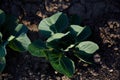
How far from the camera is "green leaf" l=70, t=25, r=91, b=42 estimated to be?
237cm

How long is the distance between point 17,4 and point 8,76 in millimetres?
500

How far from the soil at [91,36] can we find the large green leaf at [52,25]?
9cm

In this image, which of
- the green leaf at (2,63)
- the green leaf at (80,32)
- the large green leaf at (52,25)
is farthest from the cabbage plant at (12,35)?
the green leaf at (80,32)

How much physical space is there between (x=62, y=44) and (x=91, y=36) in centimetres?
22

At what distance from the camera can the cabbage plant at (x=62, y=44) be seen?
7.52 ft

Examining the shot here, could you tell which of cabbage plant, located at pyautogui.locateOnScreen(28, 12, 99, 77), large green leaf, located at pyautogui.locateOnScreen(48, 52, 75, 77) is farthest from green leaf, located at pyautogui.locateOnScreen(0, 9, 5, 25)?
large green leaf, located at pyautogui.locateOnScreen(48, 52, 75, 77)

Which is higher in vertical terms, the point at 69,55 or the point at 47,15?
the point at 47,15

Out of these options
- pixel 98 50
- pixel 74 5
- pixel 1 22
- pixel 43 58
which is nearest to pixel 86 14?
pixel 74 5

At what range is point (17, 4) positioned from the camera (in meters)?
2.51

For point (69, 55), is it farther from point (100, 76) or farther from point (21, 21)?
point (21, 21)

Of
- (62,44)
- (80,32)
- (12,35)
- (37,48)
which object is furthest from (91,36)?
(12,35)

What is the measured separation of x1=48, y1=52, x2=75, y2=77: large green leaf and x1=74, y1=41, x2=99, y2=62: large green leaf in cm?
8

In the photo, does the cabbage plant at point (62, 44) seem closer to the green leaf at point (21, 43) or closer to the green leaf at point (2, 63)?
the green leaf at point (21, 43)

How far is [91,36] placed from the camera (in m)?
2.45
